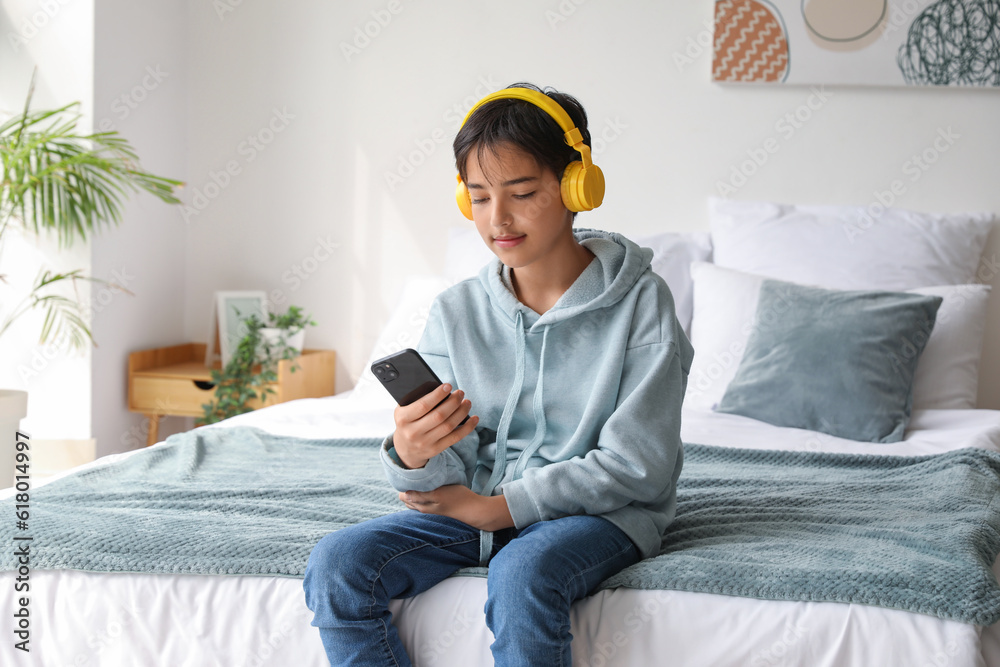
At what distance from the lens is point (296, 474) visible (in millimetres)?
1769

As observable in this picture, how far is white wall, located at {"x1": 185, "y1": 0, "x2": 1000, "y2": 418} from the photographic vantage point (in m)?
2.76

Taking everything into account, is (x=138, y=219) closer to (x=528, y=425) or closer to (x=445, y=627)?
(x=528, y=425)

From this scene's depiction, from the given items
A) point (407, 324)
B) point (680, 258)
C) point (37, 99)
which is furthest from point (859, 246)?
point (37, 99)

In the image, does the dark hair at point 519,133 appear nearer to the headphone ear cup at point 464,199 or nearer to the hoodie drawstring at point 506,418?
the headphone ear cup at point 464,199

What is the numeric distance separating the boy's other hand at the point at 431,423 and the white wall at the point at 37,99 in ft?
→ 6.46

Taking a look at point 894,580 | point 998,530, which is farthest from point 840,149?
point 894,580

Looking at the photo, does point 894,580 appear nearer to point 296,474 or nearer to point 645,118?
point 296,474

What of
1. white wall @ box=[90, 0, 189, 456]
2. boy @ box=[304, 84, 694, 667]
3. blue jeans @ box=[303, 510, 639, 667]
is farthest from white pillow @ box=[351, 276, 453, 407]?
blue jeans @ box=[303, 510, 639, 667]

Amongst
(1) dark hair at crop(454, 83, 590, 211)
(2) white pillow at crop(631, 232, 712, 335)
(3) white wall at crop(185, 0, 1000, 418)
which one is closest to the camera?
(1) dark hair at crop(454, 83, 590, 211)

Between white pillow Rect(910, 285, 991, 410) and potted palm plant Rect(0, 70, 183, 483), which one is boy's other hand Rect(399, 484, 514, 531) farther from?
potted palm plant Rect(0, 70, 183, 483)

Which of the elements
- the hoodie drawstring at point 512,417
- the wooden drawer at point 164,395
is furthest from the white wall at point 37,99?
the hoodie drawstring at point 512,417

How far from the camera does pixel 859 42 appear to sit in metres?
2.73

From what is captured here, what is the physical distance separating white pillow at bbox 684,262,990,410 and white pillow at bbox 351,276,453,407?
0.79m

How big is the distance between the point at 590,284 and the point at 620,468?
31 cm
